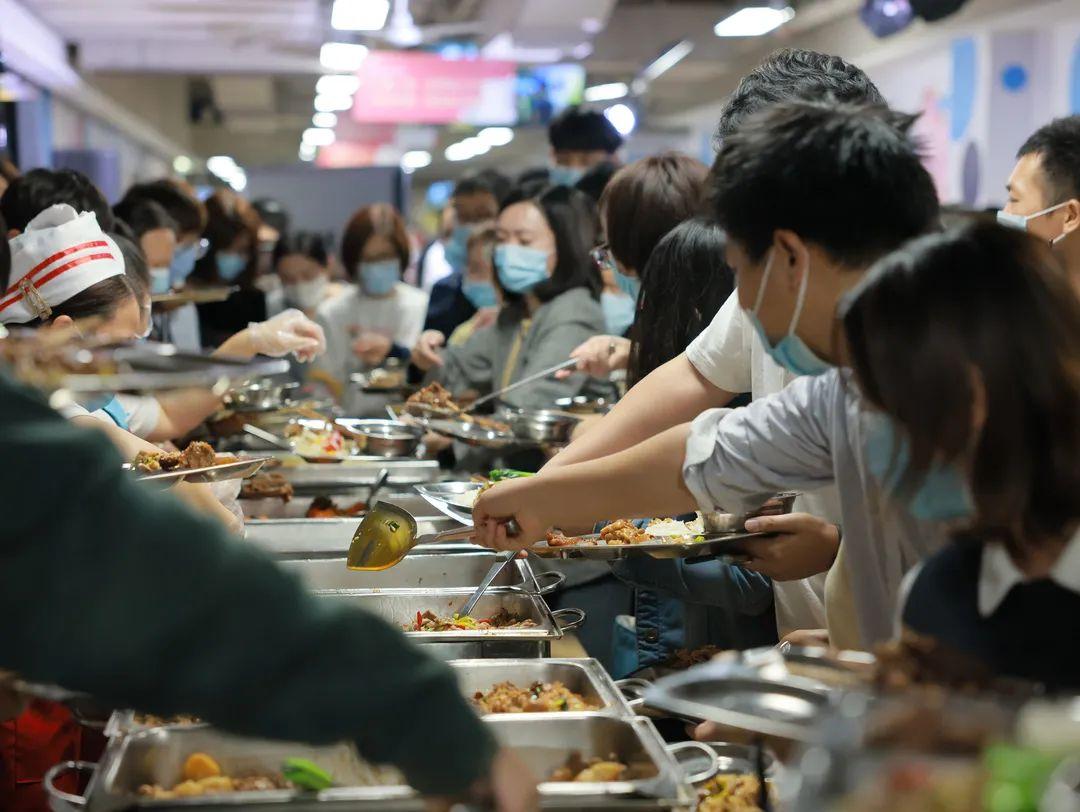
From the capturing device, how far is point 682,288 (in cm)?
301

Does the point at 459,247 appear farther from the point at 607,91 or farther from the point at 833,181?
the point at 607,91

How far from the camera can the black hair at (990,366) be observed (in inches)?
51.5

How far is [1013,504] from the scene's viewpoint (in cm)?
131

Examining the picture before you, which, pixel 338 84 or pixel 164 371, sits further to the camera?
pixel 338 84

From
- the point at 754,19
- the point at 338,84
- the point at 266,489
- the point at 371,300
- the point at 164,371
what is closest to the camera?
the point at 164,371

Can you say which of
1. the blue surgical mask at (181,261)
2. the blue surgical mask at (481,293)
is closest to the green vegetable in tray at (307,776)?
the blue surgical mask at (181,261)

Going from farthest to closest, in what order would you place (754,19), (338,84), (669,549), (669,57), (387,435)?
(338,84), (669,57), (754,19), (387,435), (669,549)

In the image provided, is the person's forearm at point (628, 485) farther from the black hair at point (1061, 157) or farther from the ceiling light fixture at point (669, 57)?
the ceiling light fixture at point (669, 57)

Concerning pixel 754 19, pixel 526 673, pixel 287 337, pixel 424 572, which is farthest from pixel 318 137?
pixel 526 673

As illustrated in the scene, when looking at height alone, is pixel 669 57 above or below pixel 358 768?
above

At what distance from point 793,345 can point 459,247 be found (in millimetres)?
5171

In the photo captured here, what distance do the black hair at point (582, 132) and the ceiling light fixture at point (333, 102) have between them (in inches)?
380

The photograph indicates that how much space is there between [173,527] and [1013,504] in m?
0.90

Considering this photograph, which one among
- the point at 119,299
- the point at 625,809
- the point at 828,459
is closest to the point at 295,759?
the point at 625,809
